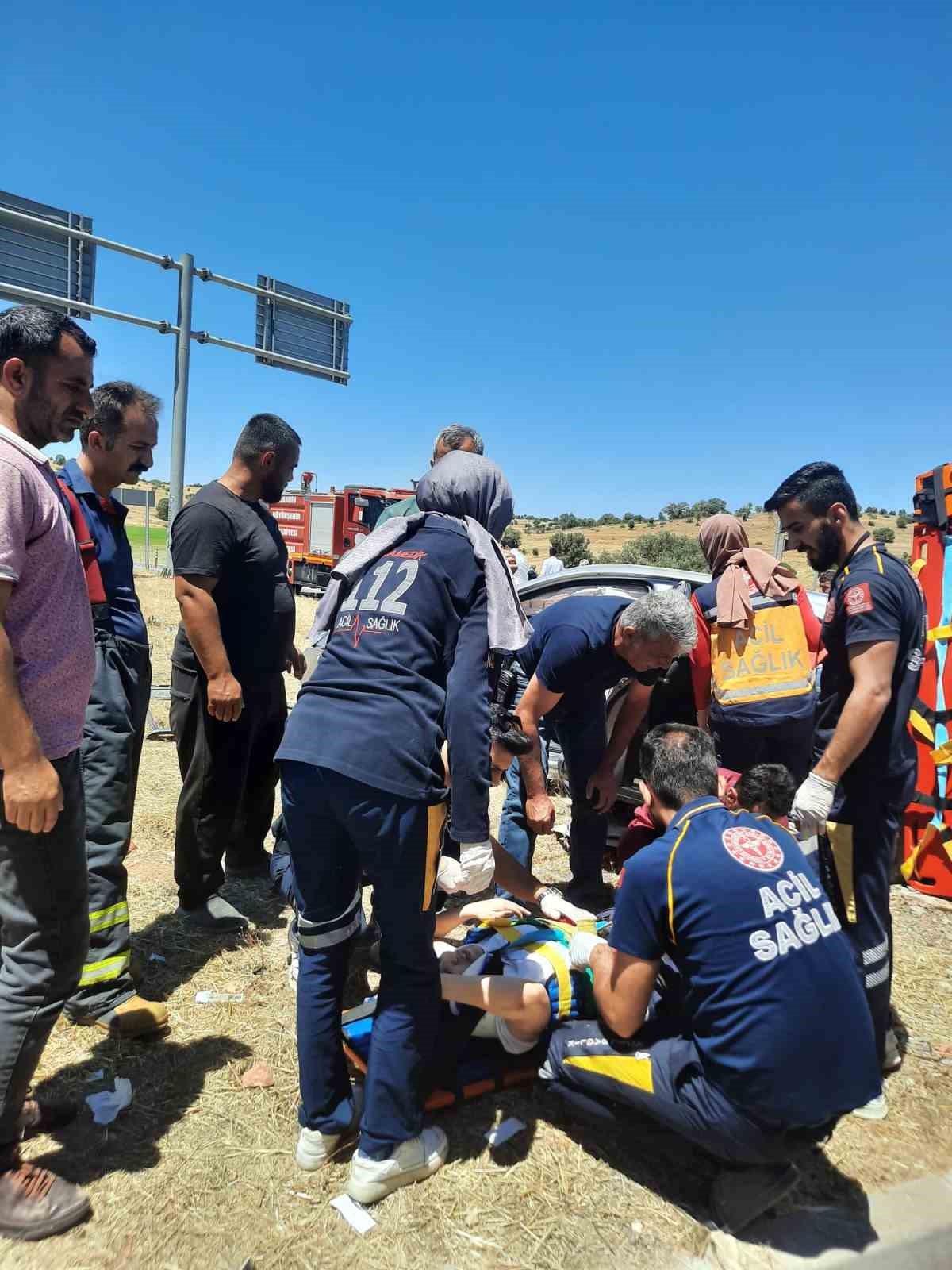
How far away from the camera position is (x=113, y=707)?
109 inches

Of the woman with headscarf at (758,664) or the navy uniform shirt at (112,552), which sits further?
the woman with headscarf at (758,664)

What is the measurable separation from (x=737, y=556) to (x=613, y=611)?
0.76 metres

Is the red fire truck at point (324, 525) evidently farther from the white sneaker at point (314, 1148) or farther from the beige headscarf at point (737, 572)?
the white sneaker at point (314, 1148)

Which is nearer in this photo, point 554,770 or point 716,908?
point 716,908

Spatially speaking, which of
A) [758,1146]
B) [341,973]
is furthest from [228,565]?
[758,1146]

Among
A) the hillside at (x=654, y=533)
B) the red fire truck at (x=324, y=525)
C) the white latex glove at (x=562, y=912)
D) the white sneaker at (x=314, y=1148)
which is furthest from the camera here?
the hillside at (x=654, y=533)

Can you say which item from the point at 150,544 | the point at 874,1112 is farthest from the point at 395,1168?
the point at 150,544

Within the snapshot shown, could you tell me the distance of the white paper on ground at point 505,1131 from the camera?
2.31 meters

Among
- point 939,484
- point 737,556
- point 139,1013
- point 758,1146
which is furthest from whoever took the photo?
point 939,484

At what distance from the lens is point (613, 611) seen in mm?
3234

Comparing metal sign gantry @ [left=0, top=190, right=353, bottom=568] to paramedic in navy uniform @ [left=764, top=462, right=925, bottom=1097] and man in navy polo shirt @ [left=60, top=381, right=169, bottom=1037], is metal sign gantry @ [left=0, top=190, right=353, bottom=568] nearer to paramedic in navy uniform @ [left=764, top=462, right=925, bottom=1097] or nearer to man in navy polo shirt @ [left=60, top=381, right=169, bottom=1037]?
man in navy polo shirt @ [left=60, top=381, right=169, bottom=1037]

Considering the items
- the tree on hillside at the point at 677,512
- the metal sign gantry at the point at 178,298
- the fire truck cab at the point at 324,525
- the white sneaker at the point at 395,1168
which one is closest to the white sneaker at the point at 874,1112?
the white sneaker at the point at 395,1168

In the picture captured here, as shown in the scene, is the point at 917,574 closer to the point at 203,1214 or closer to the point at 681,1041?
the point at 681,1041

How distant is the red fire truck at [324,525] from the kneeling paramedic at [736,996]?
22087 mm
